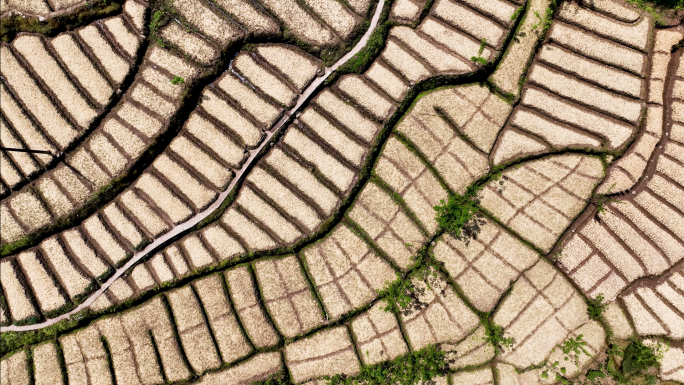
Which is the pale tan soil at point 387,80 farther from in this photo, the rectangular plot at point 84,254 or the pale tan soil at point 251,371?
the rectangular plot at point 84,254

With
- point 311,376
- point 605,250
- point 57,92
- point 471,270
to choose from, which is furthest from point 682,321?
point 57,92

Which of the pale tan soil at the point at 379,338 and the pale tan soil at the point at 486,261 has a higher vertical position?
the pale tan soil at the point at 486,261

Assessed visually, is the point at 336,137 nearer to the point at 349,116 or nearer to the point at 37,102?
the point at 349,116

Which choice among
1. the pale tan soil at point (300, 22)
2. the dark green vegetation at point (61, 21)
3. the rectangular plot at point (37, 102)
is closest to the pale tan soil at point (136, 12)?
the dark green vegetation at point (61, 21)

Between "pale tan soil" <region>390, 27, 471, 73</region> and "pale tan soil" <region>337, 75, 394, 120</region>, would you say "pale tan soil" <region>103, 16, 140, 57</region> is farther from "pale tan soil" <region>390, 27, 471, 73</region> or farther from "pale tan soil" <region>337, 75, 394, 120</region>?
"pale tan soil" <region>390, 27, 471, 73</region>

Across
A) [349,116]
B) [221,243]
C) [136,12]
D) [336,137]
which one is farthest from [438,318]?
[136,12]

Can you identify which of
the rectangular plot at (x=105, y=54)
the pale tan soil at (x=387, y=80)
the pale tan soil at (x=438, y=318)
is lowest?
the pale tan soil at (x=438, y=318)
